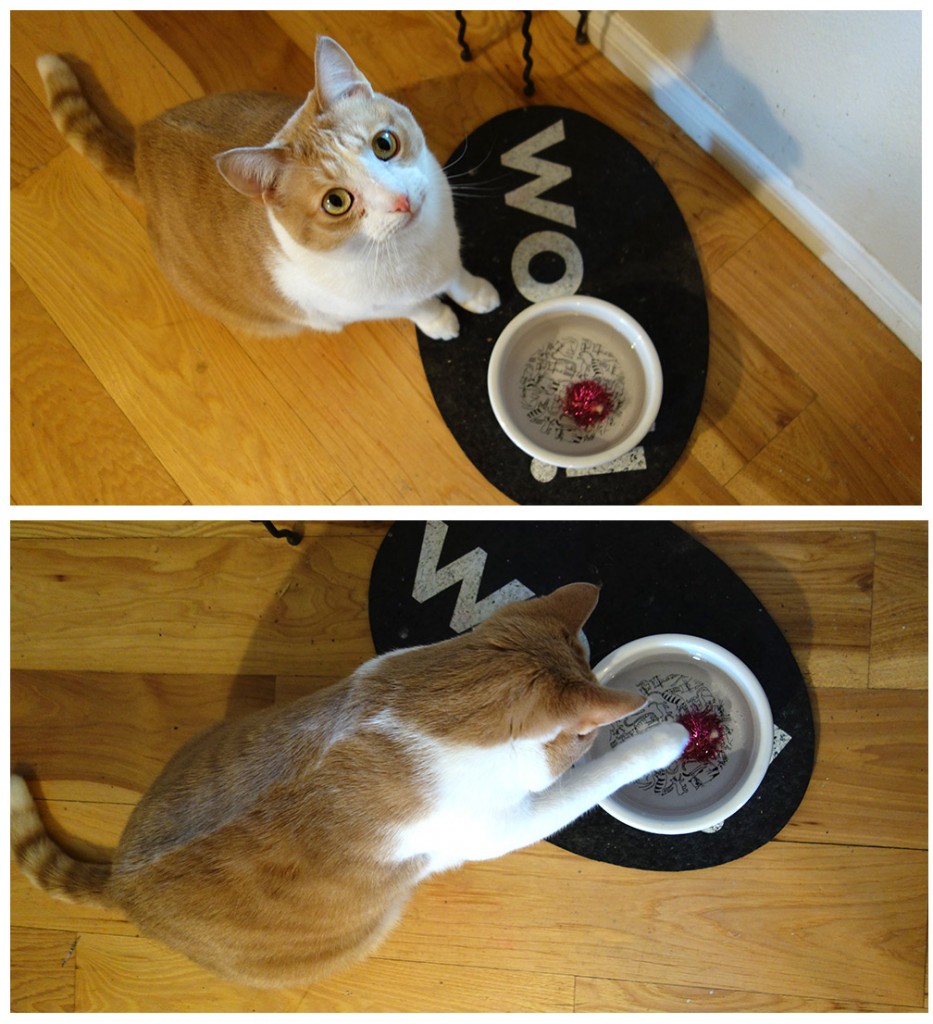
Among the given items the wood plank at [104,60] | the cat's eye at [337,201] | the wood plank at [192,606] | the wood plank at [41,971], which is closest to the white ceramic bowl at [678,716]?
the wood plank at [192,606]

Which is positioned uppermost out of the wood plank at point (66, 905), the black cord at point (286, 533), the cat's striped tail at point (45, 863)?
the black cord at point (286, 533)

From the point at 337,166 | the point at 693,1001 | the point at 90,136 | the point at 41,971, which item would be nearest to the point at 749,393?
the point at 337,166

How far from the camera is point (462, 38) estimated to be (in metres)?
1.51

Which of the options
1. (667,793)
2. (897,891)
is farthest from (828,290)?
(897,891)

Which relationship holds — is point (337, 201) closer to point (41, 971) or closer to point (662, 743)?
point (662, 743)

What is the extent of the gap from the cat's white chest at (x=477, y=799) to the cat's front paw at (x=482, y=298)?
0.81 metres

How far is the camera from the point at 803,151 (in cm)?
137

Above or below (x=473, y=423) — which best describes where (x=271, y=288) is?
above

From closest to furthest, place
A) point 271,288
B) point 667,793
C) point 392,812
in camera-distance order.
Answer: point 392,812 → point 271,288 → point 667,793

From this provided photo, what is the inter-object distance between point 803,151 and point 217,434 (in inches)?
47.2

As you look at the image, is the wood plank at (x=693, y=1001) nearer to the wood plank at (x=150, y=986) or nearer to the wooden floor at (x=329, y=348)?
the wood plank at (x=150, y=986)

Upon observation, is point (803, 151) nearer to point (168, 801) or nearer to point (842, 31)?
point (842, 31)

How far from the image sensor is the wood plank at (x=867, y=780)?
1.40 meters

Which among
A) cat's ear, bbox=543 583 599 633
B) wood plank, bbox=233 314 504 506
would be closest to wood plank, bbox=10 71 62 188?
wood plank, bbox=233 314 504 506
